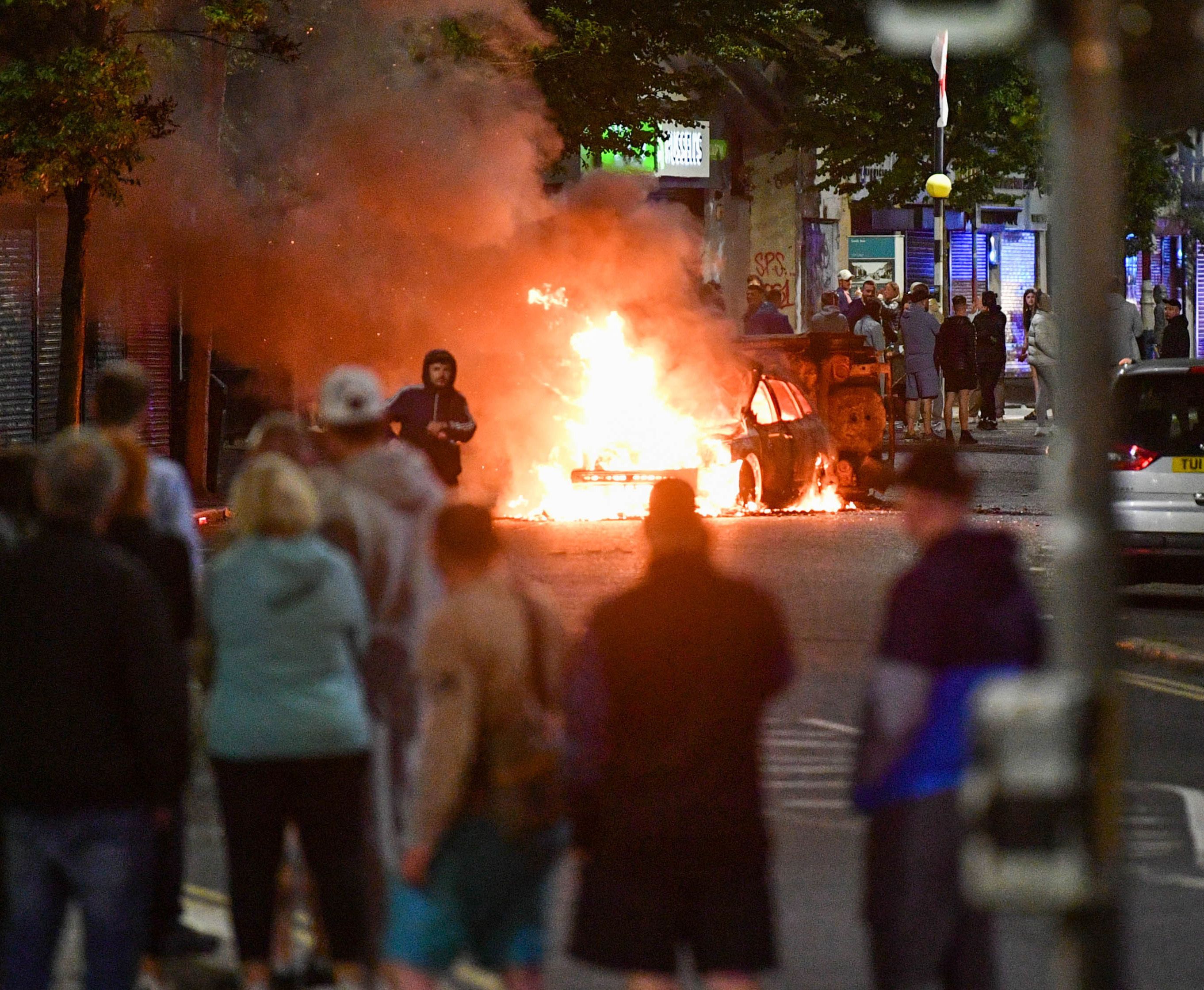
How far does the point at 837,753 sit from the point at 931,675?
5.12m

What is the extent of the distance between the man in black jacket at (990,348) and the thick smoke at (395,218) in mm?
9939

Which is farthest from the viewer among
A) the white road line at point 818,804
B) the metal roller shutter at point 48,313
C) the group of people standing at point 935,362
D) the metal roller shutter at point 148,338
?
the group of people standing at point 935,362

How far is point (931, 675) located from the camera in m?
5.40

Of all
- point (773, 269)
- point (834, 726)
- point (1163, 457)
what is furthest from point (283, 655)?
point (773, 269)

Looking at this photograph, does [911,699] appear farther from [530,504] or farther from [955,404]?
[955,404]

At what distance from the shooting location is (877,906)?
17.9 feet

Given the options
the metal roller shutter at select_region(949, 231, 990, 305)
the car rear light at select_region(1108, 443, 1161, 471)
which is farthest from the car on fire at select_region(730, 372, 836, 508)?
the metal roller shutter at select_region(949, 231, 990, 305)

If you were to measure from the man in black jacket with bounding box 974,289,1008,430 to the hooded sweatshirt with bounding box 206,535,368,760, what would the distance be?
27285mm

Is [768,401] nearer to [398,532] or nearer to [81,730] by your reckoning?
[398,532]

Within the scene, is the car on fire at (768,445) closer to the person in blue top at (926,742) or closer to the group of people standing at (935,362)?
the group of people standing at (935,362)

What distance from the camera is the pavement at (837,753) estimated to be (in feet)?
23.6

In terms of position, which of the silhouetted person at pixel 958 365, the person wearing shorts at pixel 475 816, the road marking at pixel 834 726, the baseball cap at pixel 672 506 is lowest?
the road marking at pixel 834 726

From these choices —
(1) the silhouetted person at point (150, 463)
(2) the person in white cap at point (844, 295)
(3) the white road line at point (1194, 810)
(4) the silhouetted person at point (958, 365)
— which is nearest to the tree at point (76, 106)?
(2) the person in white cap at point (844, 295)

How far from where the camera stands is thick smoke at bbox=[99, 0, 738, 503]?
2284cm
